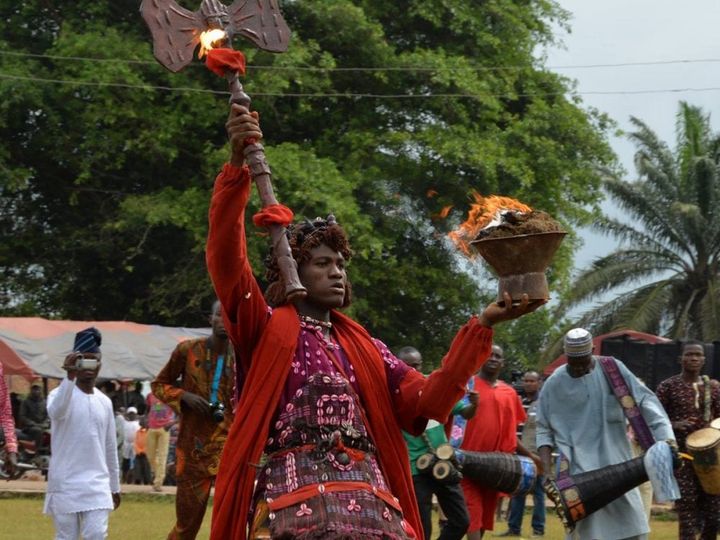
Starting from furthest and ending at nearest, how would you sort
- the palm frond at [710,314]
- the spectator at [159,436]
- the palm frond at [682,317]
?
the palm frond at [682,317] → the palm frond at [710,314] → the spectator at [159,436]

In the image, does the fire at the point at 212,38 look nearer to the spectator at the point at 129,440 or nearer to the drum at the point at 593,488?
the drum at the point at 593,488

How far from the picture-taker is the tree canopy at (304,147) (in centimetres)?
2625

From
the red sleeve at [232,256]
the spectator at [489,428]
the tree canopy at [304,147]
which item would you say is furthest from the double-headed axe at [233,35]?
the tree canopy at [304,147]

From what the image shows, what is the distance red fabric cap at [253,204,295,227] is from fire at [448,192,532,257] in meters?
0.69

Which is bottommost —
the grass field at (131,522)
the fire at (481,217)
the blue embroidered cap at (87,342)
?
the grass field at (131,522)

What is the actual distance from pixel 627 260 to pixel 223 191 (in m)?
28.1

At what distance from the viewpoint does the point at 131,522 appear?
663 inches

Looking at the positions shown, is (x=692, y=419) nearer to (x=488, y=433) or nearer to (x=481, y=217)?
(x=488, y=433)

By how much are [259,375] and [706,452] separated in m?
6.58

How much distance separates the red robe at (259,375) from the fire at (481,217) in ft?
1.14

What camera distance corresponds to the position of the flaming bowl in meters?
5.21

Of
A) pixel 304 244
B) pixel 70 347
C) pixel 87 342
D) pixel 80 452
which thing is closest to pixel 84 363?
pixel 87 342

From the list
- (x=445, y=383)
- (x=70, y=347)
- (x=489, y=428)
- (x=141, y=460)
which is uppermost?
(x=70, y=347)

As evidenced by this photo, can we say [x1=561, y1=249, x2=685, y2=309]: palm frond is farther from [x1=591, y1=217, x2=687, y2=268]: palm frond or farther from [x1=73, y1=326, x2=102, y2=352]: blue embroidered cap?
[x1=73, y1=326, x2=102, y2=352]: blue embroidered cap
